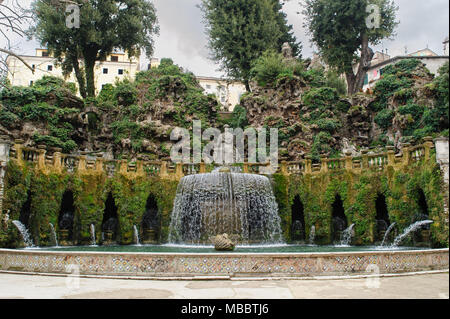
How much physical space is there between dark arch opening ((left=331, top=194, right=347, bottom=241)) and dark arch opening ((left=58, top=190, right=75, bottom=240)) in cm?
1339

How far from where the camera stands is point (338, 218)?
19.8 metres

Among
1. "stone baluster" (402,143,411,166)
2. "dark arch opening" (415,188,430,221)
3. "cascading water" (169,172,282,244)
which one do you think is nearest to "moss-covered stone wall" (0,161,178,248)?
"cascading water" (169,172,282,244)

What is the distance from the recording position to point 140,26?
34406 millimetres

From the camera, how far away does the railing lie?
16.4 metres

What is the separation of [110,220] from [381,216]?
14130 millimetres

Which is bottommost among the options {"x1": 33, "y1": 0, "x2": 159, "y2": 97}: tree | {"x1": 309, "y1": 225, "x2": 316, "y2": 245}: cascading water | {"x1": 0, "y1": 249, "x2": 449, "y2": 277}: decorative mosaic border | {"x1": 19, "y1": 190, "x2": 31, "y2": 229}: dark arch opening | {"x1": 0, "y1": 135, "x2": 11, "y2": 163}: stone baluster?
{"x1": 309, "y1": 225, "x2": 316, "y2": 245}: cascading water

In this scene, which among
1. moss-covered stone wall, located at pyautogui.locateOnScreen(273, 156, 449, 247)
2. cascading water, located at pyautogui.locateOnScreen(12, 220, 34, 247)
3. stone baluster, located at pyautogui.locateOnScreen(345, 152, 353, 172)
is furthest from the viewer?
stone baluster, located at pyautogui.locateOnScreen(345, 152, 353, 172)

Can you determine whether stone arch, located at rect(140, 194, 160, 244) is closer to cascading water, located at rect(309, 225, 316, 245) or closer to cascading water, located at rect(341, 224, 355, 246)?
cascading water, located at rect(309, 225, 316, 245)

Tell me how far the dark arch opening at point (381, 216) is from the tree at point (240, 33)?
66.5ft

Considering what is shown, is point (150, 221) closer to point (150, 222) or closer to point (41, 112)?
point (150, 222)

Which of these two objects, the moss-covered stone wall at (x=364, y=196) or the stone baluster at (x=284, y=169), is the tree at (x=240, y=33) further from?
the moss-covered stone wall at (x=364, y=196)

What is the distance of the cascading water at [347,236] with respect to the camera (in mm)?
18125

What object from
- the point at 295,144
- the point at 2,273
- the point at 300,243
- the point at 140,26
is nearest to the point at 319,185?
the point at 300,243
